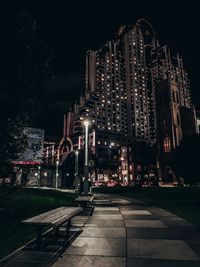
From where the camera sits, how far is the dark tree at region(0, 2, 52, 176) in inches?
391

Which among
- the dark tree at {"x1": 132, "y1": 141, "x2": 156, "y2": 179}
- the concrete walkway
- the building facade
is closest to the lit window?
the building facade

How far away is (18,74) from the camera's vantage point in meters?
10.6

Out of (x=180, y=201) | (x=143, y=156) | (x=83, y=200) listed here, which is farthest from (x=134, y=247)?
(x=143, y=156)

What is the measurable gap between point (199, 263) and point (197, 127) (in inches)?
5212

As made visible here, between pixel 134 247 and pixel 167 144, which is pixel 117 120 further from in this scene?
pixel 134 247

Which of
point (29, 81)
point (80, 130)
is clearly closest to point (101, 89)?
point (80, 130)

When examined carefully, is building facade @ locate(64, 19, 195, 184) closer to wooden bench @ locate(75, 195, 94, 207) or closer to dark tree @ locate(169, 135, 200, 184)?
dark tree @ locate(169, 135, 200, 184)

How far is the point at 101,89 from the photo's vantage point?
7515 inches

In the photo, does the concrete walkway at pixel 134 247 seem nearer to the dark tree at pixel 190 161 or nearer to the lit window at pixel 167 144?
the dark tree at pixel 190 161

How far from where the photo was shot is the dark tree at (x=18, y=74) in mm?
9930

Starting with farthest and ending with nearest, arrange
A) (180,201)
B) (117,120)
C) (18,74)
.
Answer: (117,120)
(180,201)
(18,74)

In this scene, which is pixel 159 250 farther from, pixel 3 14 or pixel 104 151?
pixel 104 151

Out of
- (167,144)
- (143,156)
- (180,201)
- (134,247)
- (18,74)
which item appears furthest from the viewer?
(167,144)

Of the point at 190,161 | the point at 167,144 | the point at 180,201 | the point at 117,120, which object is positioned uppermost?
the point at 117,120
